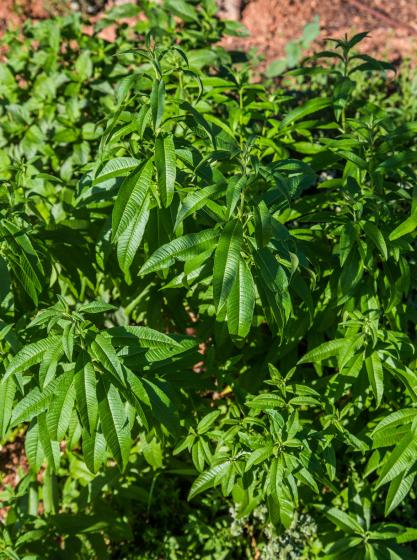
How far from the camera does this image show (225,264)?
1.88m

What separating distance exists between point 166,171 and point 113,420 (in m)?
0.74

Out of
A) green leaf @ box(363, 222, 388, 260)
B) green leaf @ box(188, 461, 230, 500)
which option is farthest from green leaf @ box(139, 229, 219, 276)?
green leaf @ box(188, 461, 230, 500)

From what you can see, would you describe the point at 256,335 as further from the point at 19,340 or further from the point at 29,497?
the point at 29,497

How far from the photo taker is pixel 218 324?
2.29 meters

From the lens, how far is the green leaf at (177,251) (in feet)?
6.38

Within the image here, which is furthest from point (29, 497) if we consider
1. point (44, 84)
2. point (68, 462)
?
point (44, 84)

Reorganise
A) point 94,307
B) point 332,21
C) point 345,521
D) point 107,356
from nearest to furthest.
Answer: point 107,356
point 94,307
point 345,521
point 332,21

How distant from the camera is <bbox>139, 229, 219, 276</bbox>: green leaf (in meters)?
1.94

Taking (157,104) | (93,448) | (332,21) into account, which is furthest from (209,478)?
(332,21)

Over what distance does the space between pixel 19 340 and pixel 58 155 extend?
1688 millimetres

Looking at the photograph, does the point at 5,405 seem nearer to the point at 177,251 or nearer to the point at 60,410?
the point at 60,410

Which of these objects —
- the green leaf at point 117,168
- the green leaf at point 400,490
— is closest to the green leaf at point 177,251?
the green leaf at point 117,168

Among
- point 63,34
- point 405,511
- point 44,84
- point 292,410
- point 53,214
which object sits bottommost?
point 405,511

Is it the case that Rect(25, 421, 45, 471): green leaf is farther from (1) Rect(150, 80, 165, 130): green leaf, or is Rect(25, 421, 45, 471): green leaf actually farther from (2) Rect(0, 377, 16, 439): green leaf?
(1) Rect(150, 80, 165, 130): green leaf
